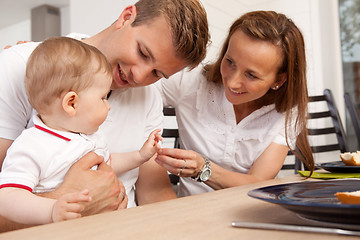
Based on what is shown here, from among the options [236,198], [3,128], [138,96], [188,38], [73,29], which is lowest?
[236,198]

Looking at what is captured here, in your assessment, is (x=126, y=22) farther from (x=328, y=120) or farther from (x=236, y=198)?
(x=328, y=120)

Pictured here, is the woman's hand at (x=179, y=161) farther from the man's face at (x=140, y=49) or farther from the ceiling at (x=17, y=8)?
the ceiling at (x=17, y=8)

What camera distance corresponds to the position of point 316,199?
2.11ft

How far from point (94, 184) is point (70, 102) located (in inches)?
8.9

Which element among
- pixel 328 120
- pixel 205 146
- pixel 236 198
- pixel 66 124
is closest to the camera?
pixel 236 198

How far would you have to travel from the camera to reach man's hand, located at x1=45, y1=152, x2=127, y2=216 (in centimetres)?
91

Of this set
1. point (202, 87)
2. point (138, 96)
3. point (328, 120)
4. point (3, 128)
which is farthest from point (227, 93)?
point (328, 120)

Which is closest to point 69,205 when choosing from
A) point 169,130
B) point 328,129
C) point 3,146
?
point 3,146

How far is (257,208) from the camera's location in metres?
0.67

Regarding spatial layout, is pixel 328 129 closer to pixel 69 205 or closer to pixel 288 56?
pixel 288 56

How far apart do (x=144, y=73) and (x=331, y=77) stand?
3.27 metres

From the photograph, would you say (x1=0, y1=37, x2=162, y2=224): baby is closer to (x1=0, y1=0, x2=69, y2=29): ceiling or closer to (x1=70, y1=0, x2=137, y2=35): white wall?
(x1=70, y1=0, x2=137, y2=35): white wall

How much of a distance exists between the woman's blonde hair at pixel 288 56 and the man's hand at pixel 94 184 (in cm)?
76

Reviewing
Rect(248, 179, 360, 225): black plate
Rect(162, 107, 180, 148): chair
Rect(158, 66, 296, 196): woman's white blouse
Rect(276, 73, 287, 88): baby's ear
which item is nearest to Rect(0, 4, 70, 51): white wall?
Rect(162, 107, 180, 148): chair
